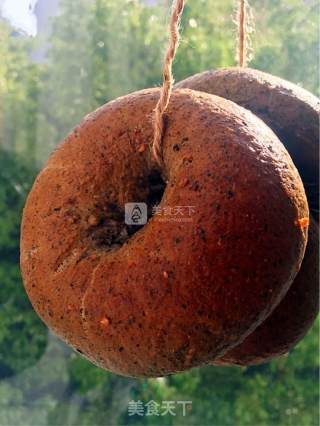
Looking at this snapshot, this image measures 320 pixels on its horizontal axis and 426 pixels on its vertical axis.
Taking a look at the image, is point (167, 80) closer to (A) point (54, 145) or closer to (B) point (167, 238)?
(B) point (167, 238)

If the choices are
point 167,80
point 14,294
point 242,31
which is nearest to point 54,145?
point 14,294

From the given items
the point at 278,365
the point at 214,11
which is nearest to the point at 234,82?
the point at 214,11

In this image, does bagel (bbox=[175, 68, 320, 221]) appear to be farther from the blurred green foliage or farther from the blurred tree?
the blurred tree

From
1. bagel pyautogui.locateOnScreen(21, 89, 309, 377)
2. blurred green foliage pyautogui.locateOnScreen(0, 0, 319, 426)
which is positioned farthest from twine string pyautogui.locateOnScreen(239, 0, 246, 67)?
blurred green foliage pyautogui.locateOnScreen(0, 0, 319, 426)

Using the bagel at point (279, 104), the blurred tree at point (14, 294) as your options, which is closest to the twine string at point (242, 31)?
the bagel at point (279, 104)

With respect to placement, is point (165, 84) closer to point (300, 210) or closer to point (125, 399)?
point (300, 210)

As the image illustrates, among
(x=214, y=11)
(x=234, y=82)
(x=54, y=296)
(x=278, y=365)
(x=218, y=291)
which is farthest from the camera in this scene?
(x=278, y=365)
